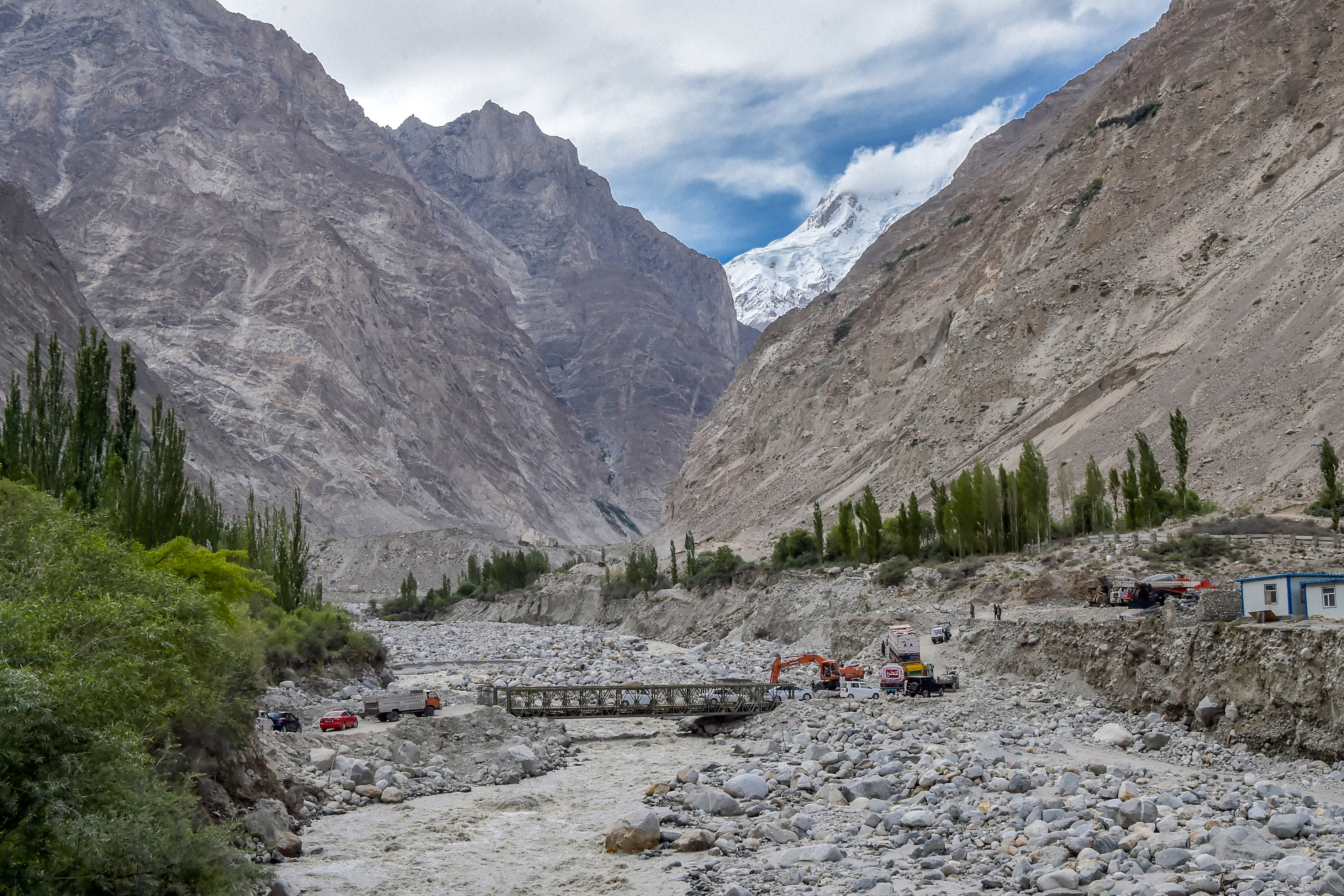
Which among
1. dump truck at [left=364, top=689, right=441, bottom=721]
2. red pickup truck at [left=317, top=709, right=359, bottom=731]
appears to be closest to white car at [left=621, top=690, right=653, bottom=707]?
dump truck at [left=364, top=689, right=441, bottom=721]

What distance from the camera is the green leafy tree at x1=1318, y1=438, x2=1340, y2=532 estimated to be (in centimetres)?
3941

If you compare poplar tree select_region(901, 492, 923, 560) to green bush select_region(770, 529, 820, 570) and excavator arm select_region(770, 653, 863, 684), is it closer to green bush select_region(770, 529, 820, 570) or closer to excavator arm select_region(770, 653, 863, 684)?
green bush select_region(770, 529, 820, 570)

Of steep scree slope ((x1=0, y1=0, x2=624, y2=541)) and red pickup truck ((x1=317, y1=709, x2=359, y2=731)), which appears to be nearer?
red pickup truck ((x1=317, y1=709, x2=359, y2=731))

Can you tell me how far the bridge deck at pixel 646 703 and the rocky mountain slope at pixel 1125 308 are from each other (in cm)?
3215

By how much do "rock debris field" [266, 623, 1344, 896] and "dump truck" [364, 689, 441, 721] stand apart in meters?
0.58

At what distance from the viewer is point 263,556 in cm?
4541

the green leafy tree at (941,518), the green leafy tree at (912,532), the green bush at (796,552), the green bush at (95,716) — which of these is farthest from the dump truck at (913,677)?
the green bush at (796,552)

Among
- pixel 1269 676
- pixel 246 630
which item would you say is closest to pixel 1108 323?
pixel 1269 676

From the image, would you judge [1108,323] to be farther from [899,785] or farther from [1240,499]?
[899,785]

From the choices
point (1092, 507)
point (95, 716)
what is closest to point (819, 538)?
point (1092, 507)

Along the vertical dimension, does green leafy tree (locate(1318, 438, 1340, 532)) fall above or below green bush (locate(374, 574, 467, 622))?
above

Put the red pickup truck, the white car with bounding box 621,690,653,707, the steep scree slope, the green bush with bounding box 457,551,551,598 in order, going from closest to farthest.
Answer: the red pickup truck, the white car with bounding box 621,690,653,707, the green bush with bounding box 457,551,551,598, the steep scree slope

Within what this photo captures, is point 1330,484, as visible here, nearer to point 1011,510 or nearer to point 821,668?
point 1011,510

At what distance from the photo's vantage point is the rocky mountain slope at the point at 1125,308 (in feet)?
197
